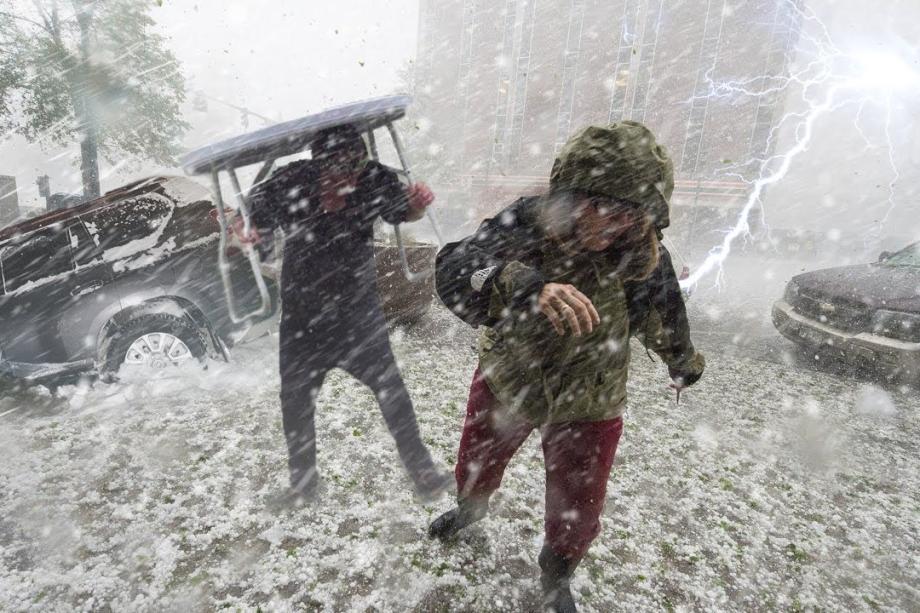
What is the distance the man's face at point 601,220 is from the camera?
141cm

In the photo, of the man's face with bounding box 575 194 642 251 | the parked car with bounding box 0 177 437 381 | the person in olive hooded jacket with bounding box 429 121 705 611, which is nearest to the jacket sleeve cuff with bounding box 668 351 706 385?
the person in olive hooded jacket with bounding box 429 121 705 611

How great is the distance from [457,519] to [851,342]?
510 cm

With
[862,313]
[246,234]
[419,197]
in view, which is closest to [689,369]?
[419,197]

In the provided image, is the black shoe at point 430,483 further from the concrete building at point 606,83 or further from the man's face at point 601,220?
the concrete building at point 606,83

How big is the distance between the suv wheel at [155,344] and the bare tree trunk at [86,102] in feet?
39.9

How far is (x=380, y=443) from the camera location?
3484 millimetres

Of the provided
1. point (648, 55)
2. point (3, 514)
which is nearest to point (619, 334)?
point (3, 514)

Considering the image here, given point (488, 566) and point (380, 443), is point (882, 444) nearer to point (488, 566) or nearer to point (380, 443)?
point (488, 566)

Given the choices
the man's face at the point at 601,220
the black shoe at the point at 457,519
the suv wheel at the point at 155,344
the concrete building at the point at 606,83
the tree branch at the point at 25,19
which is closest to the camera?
the man's face at the point at 601,220

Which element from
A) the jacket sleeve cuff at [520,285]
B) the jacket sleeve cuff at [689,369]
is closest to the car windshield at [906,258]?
the jacket sleeve cuff at [689,369]

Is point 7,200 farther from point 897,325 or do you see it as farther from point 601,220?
point 897,325

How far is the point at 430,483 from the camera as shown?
7.58 feet

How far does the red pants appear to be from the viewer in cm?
174

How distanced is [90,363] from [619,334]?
4.03 metres
